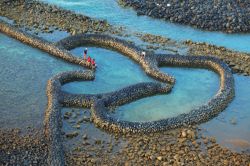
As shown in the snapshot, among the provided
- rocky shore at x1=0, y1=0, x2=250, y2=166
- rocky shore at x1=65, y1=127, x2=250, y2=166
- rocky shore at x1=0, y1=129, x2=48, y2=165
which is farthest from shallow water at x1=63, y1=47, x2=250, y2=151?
rocky shore at x1=0, y1=129, x2=48, y2=165

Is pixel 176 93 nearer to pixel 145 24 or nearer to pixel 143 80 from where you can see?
pixel 143 80

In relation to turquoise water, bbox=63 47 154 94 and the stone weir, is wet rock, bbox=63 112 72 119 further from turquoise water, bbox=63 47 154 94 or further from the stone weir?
turquoise water, bbox=63 47 154 94

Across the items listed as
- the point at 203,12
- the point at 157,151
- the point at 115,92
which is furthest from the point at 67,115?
the point at 203,12

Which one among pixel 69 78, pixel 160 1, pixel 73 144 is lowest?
→ pixel 73 144

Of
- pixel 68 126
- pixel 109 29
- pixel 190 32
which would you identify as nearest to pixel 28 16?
pixel 109 29

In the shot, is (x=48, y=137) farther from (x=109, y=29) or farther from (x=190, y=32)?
(x=190, y=32)

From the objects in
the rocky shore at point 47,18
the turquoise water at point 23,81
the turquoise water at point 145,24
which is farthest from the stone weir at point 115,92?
the turquoise water at point 145,24
